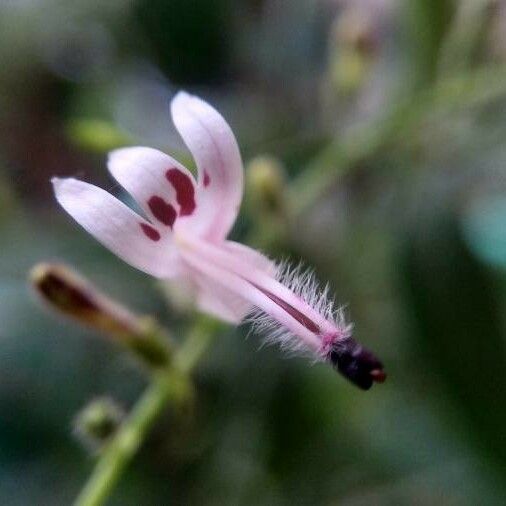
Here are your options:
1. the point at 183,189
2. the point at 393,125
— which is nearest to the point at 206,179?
the point at 183,189

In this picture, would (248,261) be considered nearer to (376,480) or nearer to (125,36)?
(376,480)

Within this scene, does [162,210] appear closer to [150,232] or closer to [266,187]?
[150,232]

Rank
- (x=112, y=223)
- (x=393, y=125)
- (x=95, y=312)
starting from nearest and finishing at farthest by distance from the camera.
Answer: (x=112, y=223) → (x=95, y=312) → (x=393, y=125)

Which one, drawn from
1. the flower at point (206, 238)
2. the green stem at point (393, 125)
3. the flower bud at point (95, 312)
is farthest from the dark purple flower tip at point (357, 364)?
the green stem at point (393, 125)

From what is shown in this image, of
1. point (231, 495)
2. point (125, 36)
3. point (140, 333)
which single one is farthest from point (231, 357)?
point (125, 36)

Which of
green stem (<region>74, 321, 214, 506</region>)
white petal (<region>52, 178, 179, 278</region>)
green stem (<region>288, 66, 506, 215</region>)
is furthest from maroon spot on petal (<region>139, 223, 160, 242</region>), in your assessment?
green stem (<region>288, 66, 506, 215</region>)

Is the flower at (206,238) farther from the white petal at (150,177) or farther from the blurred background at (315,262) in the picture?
the blurred background at (315,262)
